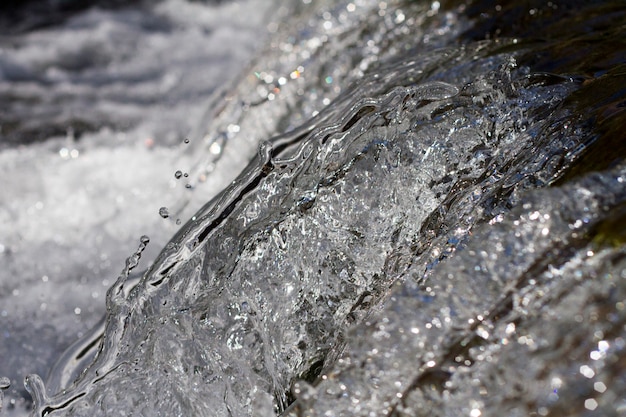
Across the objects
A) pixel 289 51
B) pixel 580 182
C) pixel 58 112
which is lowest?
pixel 58 112

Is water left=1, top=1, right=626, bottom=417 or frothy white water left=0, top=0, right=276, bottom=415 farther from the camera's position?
frothy white water left=0, top=0, right=276, bottom=415

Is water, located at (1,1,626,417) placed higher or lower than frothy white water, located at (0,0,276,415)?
higher

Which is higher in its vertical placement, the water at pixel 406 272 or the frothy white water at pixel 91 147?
the water at pixel 406 272

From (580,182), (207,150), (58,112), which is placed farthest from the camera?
(58,112)

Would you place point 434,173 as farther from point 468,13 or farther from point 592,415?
point 468,13

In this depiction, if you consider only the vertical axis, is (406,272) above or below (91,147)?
above

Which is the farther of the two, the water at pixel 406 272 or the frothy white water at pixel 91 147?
the frothy white water at pixel 91 147

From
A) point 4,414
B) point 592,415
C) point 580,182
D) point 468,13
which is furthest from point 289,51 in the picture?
point 592,415

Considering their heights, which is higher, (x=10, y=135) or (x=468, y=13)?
(x=468, y=13)
